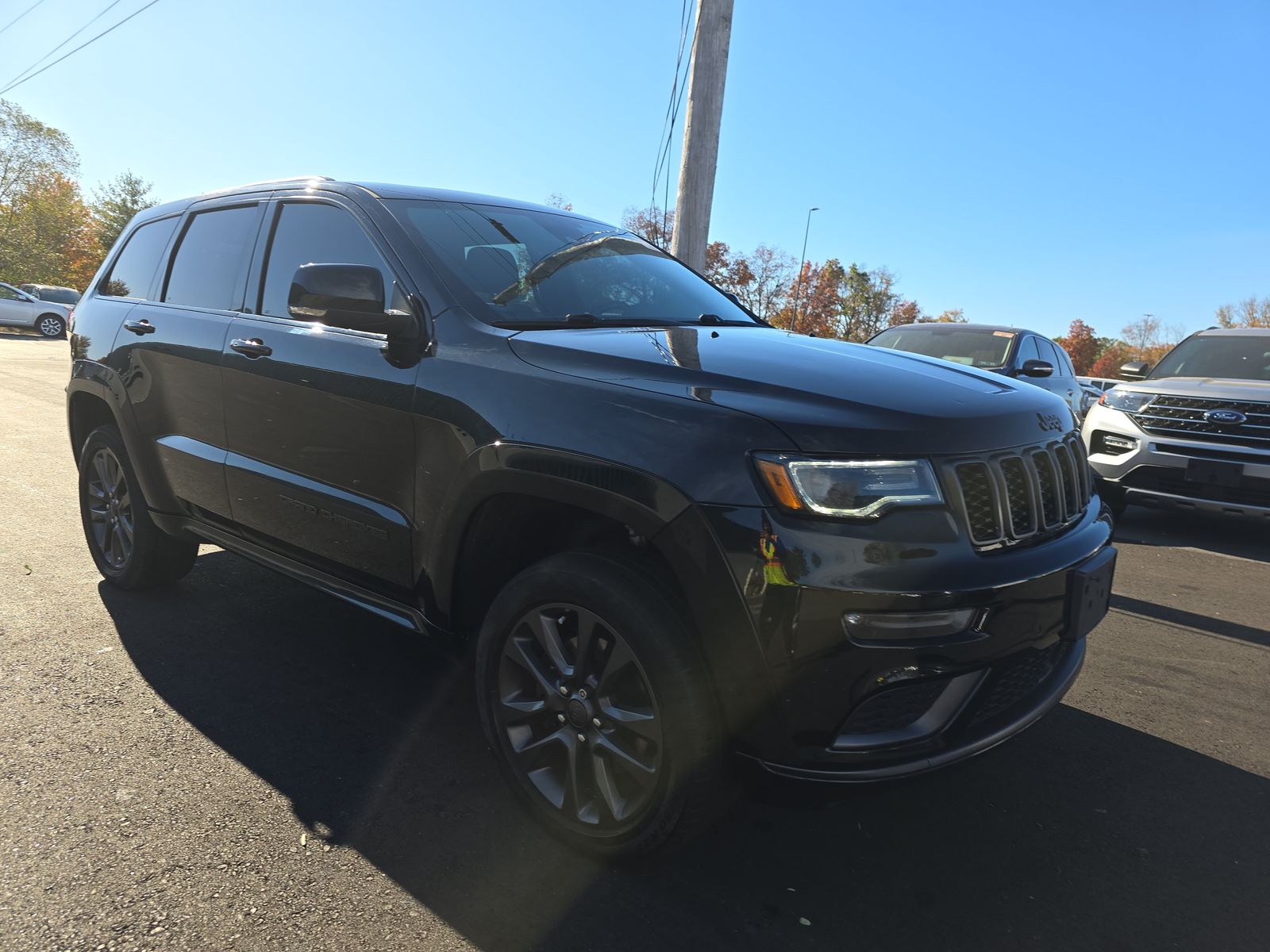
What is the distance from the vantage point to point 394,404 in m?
2.72

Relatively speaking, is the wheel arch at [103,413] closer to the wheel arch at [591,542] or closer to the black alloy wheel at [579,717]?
the wheel arch at [591,542]

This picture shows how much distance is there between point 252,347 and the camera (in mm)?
3283

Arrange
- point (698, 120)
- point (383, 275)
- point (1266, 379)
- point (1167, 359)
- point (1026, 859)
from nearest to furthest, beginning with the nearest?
point (1026, 859) → point (383, 275) → point (698, 120) → point (1266, 379) → point (1167, 359)

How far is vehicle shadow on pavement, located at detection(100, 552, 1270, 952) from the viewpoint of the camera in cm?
217

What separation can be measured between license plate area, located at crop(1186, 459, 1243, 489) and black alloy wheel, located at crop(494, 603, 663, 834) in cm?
572

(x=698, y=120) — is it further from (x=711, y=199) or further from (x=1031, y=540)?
(x=1031, y=540)

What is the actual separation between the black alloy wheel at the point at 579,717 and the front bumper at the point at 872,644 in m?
0.33

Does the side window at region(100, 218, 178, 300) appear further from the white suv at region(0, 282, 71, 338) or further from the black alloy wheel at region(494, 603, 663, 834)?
the white suv at region(0, 282, 71, 338)

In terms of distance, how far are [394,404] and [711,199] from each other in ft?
14.8

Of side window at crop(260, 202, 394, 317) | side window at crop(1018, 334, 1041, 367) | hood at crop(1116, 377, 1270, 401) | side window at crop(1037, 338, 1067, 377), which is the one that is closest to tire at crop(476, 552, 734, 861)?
side window at crop(260, 202, 394, 317)

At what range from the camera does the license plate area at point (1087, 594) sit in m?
2.27

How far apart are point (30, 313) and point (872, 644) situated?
107ft

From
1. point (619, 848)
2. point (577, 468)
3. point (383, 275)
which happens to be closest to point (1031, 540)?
point (577, 468)

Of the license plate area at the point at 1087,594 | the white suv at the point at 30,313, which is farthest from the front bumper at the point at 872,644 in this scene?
the white suv at the point at 30,313
